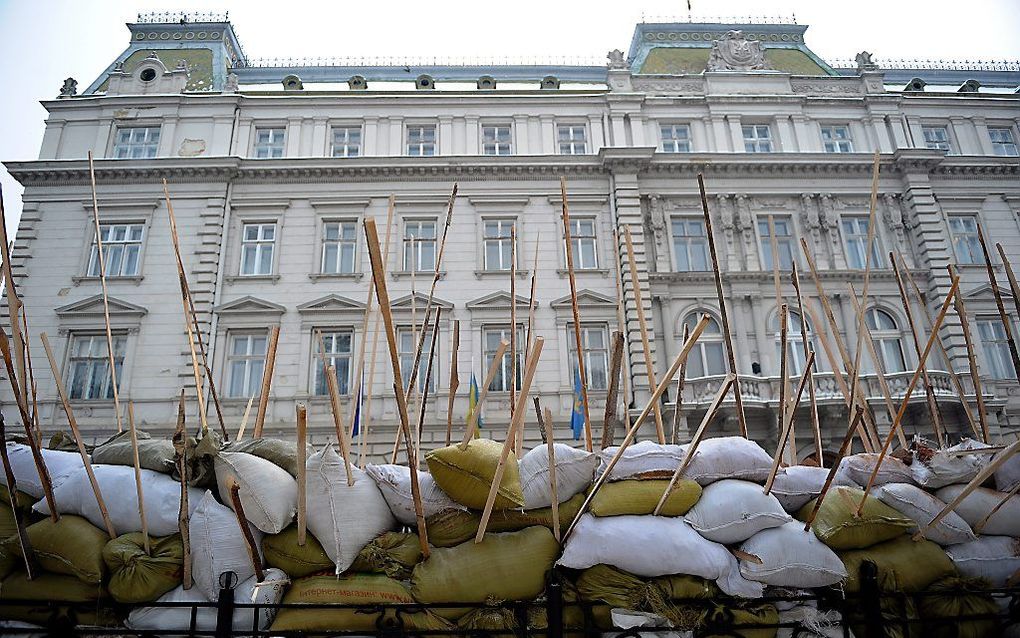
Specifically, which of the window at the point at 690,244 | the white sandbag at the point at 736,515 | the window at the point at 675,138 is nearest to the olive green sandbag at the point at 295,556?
the white sandbag at the point at 736,515

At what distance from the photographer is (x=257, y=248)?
15539mm

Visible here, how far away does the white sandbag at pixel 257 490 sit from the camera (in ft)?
9.75

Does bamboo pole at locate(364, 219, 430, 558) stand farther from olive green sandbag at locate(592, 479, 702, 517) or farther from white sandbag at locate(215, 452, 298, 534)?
olive green sandbag at locate(592, 479, 702, 517)

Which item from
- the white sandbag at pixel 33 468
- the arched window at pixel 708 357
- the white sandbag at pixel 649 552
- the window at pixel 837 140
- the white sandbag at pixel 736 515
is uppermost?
the window at pixel 837 140

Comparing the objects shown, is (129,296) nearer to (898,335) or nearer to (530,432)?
(530,432)

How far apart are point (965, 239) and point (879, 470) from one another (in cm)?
1604

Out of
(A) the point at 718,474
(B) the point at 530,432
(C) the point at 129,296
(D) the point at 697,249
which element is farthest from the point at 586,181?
(A) the point at 718,474

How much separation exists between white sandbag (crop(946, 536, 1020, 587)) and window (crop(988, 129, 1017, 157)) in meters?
18.2

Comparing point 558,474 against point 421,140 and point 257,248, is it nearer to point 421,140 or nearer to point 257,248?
point 257,248

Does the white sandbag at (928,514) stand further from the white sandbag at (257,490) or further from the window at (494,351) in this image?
the window at (494,351)

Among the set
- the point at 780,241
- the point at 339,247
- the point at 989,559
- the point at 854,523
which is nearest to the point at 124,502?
the point at 854,523

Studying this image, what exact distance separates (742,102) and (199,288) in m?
13.9

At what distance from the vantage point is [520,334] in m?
14.9

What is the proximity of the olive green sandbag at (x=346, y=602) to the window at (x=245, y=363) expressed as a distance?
38.9ft
